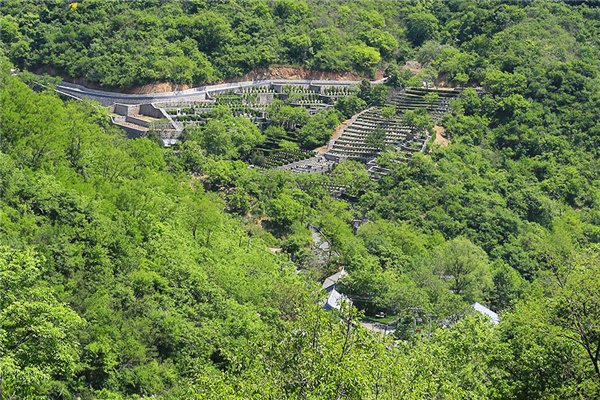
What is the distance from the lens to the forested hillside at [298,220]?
15328mm

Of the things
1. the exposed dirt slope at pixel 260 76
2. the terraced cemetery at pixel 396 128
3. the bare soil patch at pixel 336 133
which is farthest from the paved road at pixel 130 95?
the terraced cemetery at pixel 396 128

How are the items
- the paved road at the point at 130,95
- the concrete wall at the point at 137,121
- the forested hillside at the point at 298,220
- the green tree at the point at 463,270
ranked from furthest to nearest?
the paved road at the point at 130,95
the concrete wall at the point at 137,121
the green tree at the point at 463,270
the forested hillside at the point at 298,220

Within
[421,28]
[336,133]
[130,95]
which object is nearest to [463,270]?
[336,133]

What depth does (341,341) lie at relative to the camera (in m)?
14.1

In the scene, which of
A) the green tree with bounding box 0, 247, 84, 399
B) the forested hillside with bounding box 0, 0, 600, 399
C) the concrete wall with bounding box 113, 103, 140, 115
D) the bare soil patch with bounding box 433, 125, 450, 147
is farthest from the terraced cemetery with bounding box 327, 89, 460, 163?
the green tree with bounding box 0, 247, 84, 399

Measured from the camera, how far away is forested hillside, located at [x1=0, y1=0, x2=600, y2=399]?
1533 centimetres

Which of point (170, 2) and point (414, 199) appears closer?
point (414, 199)

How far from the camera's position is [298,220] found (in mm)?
46500

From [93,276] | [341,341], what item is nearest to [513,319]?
[341,341]

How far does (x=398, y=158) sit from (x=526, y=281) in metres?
17.3

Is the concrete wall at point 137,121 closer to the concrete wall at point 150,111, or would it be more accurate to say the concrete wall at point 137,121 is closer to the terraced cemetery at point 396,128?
the concrete wall at point 150,111

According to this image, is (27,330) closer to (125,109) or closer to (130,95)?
(125,109)

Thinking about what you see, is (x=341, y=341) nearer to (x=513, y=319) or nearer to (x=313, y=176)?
(x=513, y=319)

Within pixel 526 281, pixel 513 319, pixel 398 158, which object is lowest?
pixel 526 281
